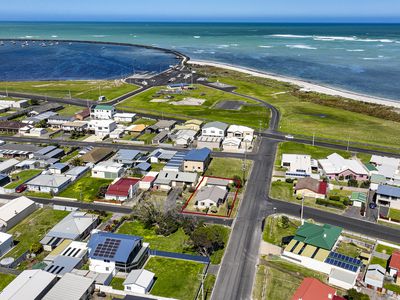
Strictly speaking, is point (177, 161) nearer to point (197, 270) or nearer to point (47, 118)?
point (197, 270)

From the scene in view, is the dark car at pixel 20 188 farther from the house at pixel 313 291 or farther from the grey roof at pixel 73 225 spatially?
the house at pixel 313 291

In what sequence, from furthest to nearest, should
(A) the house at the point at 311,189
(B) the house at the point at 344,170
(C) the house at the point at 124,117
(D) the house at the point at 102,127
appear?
(C) the house at the point at 124,117 → (D) the house at the point at 102,127 → (B) the house at the point at 344,170 → (A) the house at the point at 311,189

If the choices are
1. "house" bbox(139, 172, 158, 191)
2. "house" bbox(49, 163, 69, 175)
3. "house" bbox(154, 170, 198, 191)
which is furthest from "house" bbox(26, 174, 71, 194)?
"house" bbox(154, 170, 198, 191)

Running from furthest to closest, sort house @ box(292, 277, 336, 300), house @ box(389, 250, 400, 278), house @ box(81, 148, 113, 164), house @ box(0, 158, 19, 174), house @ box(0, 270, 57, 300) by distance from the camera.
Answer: house @ box(81, 148, 113, 164) → house @ box(0, 158, 19, 174) → house @ box(389, 250, 400, 278) → house @ box(292, 277, 336, 300) → house @ box(0, 270, 57, 300)

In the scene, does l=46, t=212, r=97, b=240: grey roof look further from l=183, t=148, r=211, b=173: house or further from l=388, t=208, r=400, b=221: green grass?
l=388, t=208, r=400, b=221: green grass

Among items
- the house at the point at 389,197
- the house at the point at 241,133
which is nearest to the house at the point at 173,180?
the house at the point at 241,133

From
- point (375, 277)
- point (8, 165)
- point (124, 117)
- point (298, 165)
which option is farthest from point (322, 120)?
point (8, 165)

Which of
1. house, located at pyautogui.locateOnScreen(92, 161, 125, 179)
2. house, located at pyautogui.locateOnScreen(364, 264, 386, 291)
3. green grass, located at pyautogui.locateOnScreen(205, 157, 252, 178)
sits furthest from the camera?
green grass, located at pyautogui.locateOnScreen(205, 157, 252, 178)
